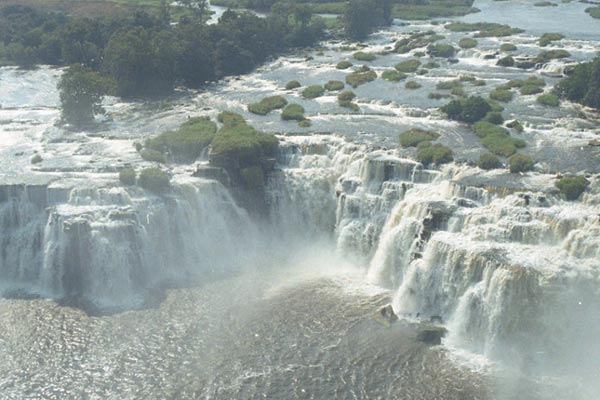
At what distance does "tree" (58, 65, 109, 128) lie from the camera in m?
82.8

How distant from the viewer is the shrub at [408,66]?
345 ft

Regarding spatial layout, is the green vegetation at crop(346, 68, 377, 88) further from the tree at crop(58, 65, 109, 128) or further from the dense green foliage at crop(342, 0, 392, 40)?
the dense green foliage at crop(342, 0, 392, 40)

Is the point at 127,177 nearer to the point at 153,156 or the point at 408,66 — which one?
the point at 153,156

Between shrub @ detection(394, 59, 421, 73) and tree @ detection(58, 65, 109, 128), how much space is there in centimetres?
4266

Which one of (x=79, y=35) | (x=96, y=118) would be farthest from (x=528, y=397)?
(x=79, y=35)

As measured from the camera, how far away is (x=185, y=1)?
148625 mm

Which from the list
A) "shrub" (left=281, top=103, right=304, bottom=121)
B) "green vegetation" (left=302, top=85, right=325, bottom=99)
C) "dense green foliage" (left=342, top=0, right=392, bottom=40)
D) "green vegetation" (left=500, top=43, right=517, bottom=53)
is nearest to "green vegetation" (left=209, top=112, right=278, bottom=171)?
"shrub" (left=281, top=103, right=304, bottom=121)

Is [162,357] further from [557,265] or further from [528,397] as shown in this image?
[557,265]

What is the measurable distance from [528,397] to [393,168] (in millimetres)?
24977

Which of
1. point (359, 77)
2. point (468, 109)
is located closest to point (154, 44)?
point (359, 77)

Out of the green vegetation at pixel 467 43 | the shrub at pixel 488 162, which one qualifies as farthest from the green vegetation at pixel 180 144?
the green vegetation at pixel 467 43

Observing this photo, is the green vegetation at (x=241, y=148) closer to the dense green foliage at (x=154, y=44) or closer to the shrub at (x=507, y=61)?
the dense green foliage at (x=154, y=44)

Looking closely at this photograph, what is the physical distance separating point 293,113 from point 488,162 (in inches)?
992

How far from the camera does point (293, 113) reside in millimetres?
81375
